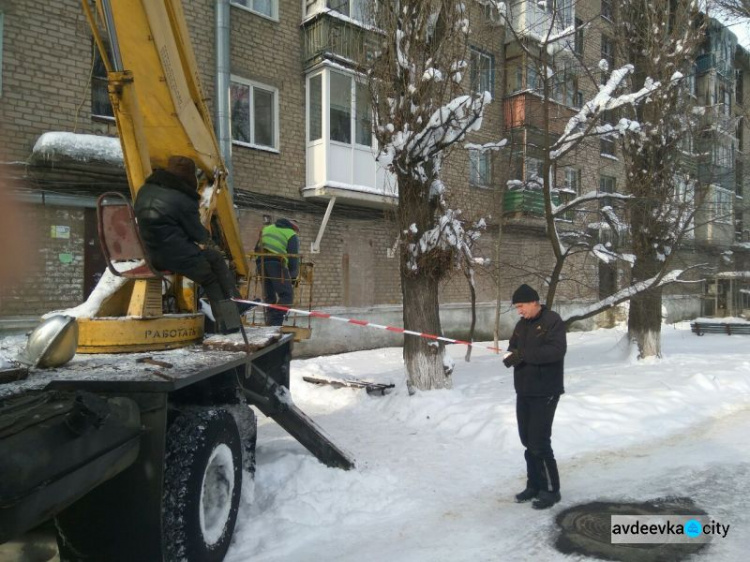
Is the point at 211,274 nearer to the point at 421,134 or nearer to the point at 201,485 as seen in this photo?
the point at 201,485

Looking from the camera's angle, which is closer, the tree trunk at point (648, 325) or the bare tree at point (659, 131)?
the bare tree at point (659, 131)

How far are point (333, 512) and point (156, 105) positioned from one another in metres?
3.22

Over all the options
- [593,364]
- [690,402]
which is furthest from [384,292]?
[690,402]

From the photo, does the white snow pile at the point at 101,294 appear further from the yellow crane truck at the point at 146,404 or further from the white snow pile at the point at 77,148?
the white snow pile at the point at 77,148

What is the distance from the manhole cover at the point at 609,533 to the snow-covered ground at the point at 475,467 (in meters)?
0.09

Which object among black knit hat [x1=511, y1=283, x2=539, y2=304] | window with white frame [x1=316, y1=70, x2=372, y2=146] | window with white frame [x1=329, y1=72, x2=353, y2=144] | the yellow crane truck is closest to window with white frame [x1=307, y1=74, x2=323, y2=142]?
window with white frame [x1=316, y1=70, x2=372, y2=146]

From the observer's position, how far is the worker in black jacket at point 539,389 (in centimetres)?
423

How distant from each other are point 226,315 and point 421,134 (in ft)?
12.3

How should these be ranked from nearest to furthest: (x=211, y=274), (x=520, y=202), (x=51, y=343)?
(x=51, y=343) → (x=211, y=274) → (x=520, y=202)

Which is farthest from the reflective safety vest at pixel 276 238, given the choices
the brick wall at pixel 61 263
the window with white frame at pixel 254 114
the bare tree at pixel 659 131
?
the bare tree at pixel 659 131

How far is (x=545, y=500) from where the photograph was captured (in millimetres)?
4152

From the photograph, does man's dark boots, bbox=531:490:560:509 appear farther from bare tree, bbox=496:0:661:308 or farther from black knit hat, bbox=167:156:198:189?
bare tree, bbox=496:0:661:308

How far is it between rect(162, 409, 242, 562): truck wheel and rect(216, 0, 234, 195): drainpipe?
776cm

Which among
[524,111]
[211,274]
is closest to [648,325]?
[524,111]
